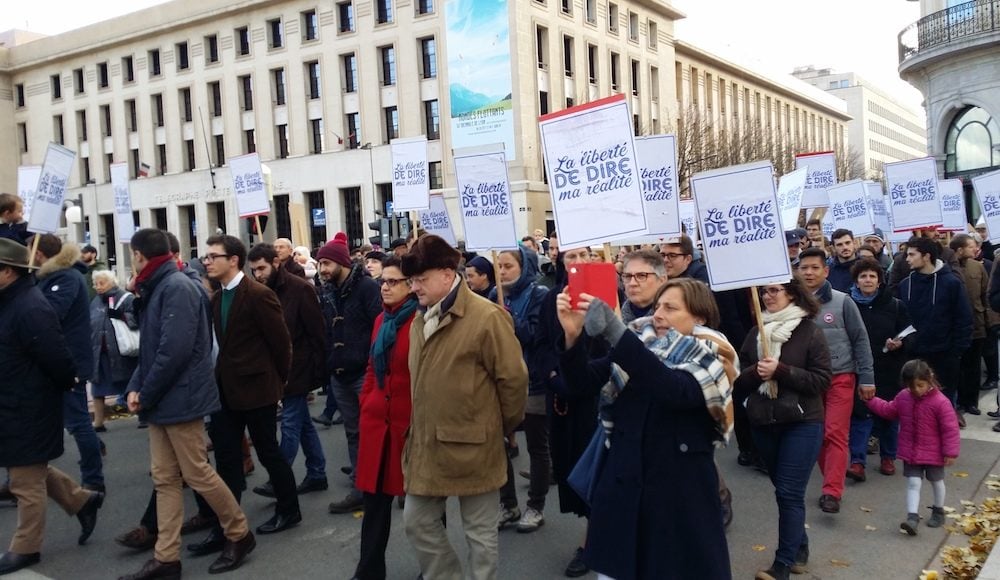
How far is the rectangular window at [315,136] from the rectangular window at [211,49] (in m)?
7.92

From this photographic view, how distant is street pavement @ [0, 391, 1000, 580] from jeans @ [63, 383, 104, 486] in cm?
31

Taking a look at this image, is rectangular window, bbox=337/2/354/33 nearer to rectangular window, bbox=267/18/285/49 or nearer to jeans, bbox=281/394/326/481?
rectangular window, bbox=267/18/285/49

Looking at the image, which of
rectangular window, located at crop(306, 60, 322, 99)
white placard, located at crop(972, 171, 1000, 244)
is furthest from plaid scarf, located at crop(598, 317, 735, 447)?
rectangular window, located at crop(306, 60, 322, 99)

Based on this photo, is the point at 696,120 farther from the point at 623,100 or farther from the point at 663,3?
the point at 623,100

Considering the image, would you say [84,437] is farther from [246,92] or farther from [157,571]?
[246,92]

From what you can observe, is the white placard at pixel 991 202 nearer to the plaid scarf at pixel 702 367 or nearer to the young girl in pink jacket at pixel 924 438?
the young girl in pink jacket at pixel 924 438

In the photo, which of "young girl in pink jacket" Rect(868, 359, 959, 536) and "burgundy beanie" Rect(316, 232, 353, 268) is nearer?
"young girl in pink jacket" Rect(868, 359, 959, 536)

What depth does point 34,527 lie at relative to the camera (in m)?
5.31

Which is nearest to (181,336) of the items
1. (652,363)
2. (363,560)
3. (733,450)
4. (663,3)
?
(363,560)

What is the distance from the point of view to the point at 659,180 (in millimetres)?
8047

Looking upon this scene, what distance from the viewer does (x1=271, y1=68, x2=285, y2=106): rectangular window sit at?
45.3 meters

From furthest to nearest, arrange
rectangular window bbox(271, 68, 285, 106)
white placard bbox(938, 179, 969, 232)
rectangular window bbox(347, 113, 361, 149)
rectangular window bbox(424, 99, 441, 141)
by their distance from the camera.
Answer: rectangular window bbox(271, 68, 285, 106) < rectangular window bbox(347, 113, 361, 149) < rectangular window bbox(424, 99, 441, 141) < white placard bbox(938, 179, 969, 232)

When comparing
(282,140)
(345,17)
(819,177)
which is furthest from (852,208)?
(282,140)

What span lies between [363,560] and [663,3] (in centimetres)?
4894
